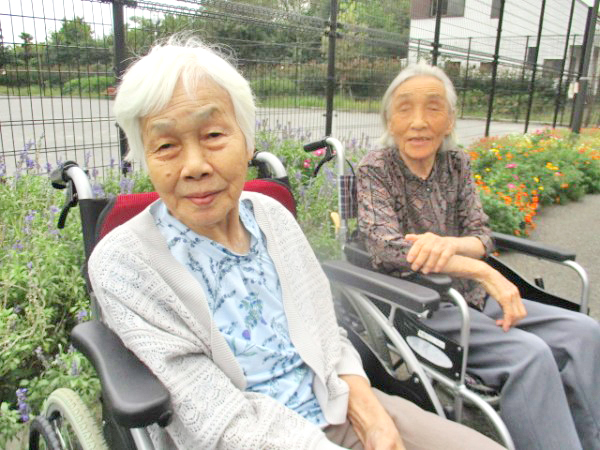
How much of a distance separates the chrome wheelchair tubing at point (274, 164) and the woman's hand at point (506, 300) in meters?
0.87

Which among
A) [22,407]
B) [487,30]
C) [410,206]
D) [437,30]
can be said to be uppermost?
[487,30]

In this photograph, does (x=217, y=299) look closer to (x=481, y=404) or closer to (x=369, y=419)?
(x=369, y=419)

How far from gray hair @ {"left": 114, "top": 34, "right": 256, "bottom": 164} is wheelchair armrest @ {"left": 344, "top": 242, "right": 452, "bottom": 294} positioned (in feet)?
2.85

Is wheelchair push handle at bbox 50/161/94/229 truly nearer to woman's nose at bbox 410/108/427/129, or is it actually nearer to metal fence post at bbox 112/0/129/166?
woman's nose at bbox 410/108/427/129

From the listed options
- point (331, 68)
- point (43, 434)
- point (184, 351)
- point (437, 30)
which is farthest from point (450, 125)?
point (437, 30)

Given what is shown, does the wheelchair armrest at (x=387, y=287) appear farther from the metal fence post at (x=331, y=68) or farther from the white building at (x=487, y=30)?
the white building at (x=487, y=30)

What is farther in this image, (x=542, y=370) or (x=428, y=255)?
(x=428, y=255)

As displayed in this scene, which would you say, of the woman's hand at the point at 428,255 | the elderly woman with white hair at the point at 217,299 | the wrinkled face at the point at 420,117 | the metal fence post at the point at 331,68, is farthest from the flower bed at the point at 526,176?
the elderly woman with white hair at the point at 217,299

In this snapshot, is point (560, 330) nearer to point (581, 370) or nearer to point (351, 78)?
point (581, 370)

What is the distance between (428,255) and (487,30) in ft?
25.6

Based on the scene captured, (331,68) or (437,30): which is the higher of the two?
(437,30)

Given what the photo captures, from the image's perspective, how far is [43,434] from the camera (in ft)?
4.68

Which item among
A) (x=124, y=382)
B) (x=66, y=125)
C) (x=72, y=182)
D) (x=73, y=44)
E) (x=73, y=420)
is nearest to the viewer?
(x=124, y=382)

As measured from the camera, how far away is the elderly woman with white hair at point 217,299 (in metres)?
1.17
